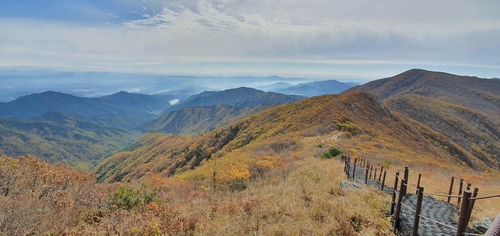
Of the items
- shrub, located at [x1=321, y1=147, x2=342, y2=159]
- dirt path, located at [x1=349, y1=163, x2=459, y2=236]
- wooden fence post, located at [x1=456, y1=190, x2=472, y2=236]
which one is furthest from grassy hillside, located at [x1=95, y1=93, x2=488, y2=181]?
wooden fence post, located at [x1=456, y1=190, x2=472, y2=236]

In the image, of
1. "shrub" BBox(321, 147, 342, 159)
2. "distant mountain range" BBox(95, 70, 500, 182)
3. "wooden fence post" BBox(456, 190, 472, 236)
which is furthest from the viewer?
"distant mountain range" BBox(95, 70, 500, 182)

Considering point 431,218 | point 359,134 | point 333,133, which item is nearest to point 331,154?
point 431,218

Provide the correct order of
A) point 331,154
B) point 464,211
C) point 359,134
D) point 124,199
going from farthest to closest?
point 359,134
point 331,154
point 124,199
point 464,211

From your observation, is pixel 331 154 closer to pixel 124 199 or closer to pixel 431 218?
pixel 431 218

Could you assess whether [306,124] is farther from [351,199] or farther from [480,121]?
[480,121]

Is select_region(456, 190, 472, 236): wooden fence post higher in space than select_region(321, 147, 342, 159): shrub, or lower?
higher

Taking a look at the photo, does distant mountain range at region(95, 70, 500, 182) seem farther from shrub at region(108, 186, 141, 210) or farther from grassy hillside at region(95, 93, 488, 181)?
shrub at region(108, 186, 141, 210)

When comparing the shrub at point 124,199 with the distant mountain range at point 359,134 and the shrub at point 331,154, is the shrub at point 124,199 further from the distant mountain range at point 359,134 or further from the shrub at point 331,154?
the shrub at point 331,154

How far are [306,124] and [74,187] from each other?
42.8 m

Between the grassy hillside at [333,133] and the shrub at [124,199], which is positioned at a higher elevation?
the shrub at [124,199]

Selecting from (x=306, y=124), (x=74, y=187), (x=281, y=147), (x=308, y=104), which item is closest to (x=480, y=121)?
(x=308, y=104)

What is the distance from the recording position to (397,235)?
19.6 feet

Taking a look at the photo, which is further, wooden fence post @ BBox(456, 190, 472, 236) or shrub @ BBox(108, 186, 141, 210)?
shrub @ BBox(108, 186, 141, 210)

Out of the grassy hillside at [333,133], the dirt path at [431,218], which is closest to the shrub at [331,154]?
the grassy hillside at [333,133]
